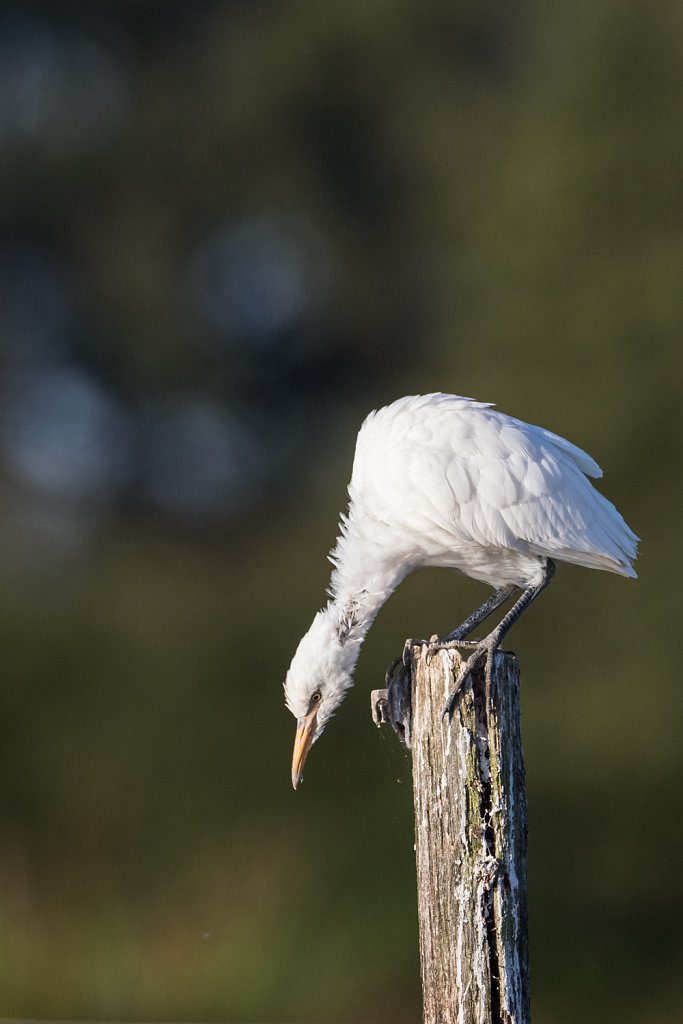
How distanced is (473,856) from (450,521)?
1446mm

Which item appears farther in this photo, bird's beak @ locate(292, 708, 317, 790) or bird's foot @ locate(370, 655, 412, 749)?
bird's beak @ locate(292, 708, 317, 790)

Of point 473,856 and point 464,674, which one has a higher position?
point 464,674

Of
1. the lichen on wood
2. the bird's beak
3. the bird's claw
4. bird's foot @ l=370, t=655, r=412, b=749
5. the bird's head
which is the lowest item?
the lichen on wood

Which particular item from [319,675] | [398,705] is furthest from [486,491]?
[319,675]

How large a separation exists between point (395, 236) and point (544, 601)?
18.2 feet

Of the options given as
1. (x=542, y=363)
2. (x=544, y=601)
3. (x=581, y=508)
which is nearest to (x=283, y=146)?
(x=542, y=363)

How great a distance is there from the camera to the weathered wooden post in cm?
328

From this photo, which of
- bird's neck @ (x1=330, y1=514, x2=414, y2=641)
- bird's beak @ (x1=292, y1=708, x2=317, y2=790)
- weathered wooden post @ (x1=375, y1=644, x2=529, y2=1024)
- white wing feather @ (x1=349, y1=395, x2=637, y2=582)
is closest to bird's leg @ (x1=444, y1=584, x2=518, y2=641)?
white wing feather @ (x1=349, y1=395, x2=637, y2=582)

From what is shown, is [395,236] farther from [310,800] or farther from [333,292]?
[310,800]

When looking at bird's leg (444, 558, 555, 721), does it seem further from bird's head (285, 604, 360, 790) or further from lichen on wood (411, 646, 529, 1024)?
bird's head (285, 604, 360, 790)

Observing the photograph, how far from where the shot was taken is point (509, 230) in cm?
1083

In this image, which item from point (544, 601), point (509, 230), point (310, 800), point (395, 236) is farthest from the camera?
point (395, 236)

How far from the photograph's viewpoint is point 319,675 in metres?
4.85

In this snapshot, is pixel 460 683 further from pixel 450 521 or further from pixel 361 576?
pixel 361 576
